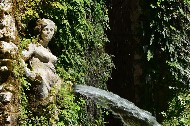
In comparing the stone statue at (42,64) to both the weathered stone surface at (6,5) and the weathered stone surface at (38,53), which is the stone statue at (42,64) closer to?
the weathered stone surface at (38,53)

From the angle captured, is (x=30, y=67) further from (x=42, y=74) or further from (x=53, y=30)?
(x=53, y=30)

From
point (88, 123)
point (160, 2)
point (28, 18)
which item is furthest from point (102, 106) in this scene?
point (160, 2)

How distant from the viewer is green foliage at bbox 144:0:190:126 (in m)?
6.61

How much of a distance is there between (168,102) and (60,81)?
293 centimetres

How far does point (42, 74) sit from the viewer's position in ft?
13.0

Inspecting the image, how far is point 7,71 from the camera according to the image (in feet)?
11.7

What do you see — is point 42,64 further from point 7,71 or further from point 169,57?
point 169,57

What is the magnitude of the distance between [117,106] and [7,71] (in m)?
1.59

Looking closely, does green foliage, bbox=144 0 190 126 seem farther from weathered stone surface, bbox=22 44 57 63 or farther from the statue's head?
weathered stone surface, bbox=22 44 57 63

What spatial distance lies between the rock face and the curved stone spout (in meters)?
0.98

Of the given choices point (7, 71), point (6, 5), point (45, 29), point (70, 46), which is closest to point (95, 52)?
point (70, 46)

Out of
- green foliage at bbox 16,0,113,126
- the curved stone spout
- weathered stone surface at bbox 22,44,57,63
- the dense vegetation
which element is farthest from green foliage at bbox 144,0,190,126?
weathered stone surface at bbox 22,44,57,63

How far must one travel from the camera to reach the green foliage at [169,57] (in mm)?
6613

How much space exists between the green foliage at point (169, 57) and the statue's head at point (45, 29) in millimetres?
2530
